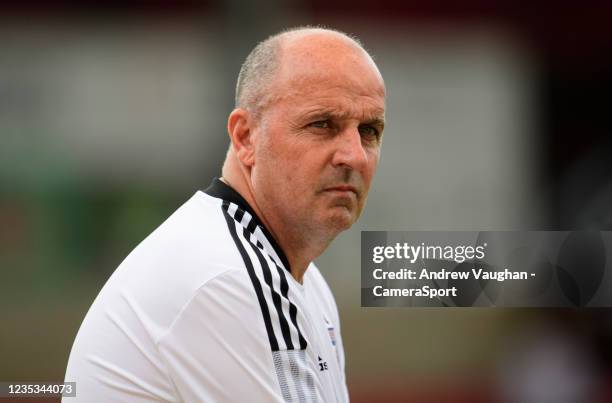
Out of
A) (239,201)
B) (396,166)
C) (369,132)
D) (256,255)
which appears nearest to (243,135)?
(239,201)

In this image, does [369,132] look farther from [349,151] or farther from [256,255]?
[256,255]

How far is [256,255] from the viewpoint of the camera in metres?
2.01

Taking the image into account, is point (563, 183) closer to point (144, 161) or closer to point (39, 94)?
point (144, 161)

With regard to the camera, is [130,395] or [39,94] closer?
[130,395]

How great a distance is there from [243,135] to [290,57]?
0.26 meters

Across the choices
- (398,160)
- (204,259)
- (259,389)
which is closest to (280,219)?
(204,259)

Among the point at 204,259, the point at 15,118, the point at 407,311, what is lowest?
the point at 204,259

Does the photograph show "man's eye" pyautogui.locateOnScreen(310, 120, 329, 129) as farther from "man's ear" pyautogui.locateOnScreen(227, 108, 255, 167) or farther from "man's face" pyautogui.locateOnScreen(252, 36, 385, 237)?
"man's ear" pyautogui.locateOnScreen(227, 108, 255, 167)

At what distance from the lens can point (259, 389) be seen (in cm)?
190

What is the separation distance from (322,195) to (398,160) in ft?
13.9

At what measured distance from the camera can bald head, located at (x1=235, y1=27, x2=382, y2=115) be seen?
7.21ft

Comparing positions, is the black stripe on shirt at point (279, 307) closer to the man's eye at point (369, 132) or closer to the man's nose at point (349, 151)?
the man's nose at point (349, 151)

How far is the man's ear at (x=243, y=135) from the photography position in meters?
2.30

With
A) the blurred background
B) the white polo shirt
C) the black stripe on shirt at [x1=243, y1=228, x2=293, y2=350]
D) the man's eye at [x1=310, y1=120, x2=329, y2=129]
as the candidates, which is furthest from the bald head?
the blurred background
